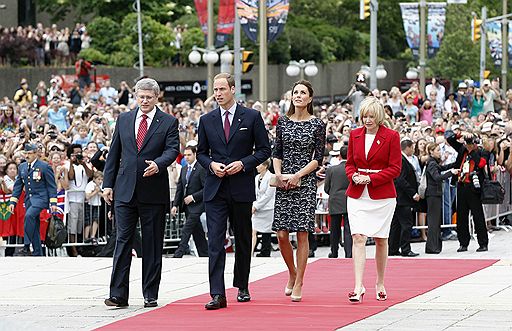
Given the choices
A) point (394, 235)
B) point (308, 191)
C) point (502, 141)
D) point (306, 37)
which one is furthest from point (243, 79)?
point (308, 191)

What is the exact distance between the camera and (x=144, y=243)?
13203mm

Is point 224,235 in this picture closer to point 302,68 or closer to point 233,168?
point 233,168

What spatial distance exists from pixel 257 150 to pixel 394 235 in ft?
26.5

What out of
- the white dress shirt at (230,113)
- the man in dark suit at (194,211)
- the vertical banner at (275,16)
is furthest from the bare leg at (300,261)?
the vertical banner at (275,16)

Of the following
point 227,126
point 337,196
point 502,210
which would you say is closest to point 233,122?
point 227,126

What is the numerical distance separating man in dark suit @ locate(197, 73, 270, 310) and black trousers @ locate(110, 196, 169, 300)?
488mm

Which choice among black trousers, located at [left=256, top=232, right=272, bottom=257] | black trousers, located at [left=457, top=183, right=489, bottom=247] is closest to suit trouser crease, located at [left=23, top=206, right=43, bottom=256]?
black trousers, located at [left=256, top=232, right=272, bottom=257]

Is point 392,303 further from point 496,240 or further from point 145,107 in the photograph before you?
point 496,240

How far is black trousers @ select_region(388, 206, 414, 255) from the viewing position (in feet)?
68.1

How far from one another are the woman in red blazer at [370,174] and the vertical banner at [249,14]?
74.3 feet

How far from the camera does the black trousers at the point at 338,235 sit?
1966cm

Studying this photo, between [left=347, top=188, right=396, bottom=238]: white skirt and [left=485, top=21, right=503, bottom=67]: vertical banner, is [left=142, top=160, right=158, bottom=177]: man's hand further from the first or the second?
[left=485, top=21, right=503, bottom=67]: vertical banner

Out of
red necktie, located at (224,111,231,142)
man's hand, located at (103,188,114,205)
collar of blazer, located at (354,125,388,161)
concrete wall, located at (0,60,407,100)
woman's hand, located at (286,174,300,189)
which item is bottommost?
man's hand, located at (103,188,114,205)

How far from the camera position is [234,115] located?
13.2 meters
